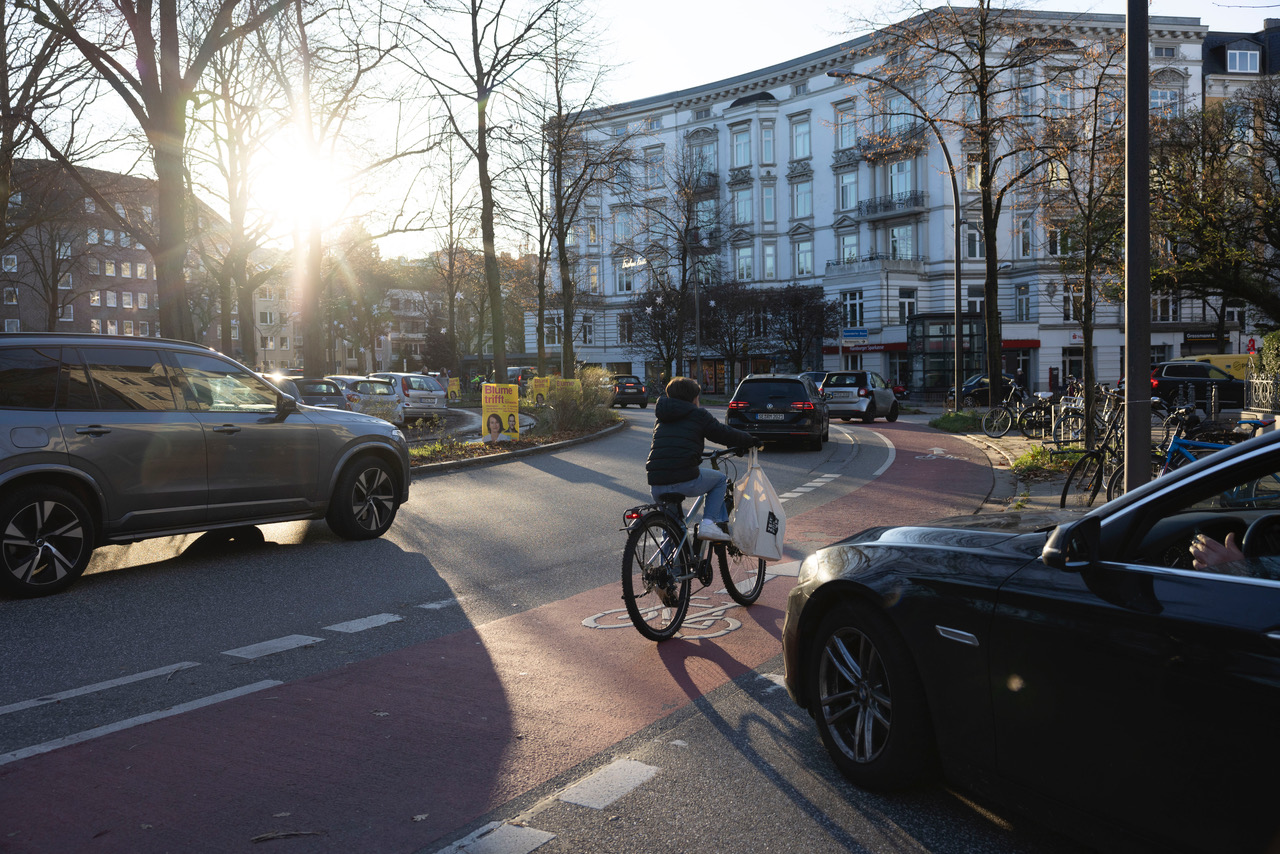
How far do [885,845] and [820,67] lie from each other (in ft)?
227

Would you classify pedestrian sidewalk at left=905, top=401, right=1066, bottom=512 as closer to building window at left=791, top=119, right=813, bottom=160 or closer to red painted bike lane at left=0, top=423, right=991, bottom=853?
red painted bike lane at left=0, top=423, right=991, bottom=853

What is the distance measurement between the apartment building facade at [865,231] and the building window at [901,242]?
63mm

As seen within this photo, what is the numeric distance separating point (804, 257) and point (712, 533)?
2525 inches

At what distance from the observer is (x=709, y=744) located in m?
4.25

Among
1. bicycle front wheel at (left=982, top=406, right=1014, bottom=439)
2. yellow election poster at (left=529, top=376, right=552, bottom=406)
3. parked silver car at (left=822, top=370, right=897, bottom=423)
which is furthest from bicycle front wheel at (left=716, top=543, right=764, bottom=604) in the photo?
parked silver car at (left=822, top=370, right=897, bottom=423)

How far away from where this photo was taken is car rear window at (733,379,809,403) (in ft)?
67.7

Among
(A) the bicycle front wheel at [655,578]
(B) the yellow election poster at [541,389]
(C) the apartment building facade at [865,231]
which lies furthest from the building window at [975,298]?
(A) the bicycle front wheel at [655,578]

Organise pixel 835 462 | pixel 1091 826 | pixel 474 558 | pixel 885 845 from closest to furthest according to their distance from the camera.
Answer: pixel 1091 826 → pixel 885 845 → pixel 474 558 → pixel 835 462

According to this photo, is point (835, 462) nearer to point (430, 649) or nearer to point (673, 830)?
point (430, 649)

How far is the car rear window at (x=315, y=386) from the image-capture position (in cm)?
2436

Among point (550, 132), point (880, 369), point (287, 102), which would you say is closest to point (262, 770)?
point (287, 102)

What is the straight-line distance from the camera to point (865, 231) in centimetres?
6462

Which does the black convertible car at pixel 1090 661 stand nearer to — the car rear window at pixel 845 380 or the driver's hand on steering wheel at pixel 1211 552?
the driver's hand on steering wheel at pixel 1211 552

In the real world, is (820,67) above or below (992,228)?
above
